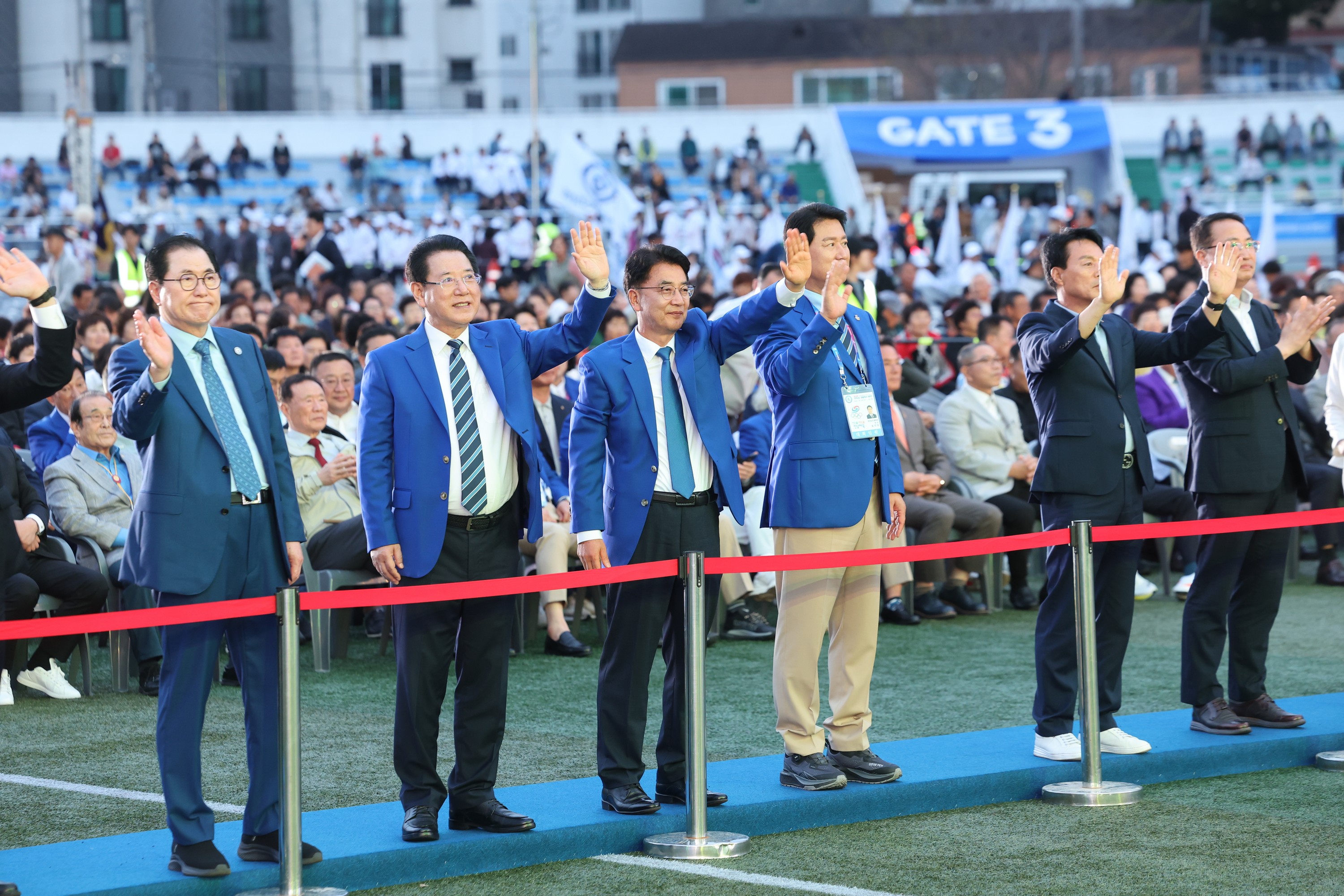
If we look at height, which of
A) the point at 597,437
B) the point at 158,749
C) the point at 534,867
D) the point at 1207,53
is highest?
the point at 1207,53

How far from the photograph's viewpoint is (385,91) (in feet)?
155

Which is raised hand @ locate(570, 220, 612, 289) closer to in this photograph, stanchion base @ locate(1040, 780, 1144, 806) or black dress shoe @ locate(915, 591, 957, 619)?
stanchion base @ locate(1040, 780, 1144, 806)

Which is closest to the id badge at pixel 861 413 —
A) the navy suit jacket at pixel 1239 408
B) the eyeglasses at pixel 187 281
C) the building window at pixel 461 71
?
the navy suit jacket at pixel 1239 408

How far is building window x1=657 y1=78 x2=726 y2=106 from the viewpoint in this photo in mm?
53500

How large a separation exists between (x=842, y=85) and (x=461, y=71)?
12.0 meters

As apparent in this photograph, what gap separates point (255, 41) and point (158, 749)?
159 ft

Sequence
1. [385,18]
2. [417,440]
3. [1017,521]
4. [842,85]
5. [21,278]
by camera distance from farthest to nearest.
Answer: [842,85] < [385,18] < [1017,521] < [417,440] < [21,278]

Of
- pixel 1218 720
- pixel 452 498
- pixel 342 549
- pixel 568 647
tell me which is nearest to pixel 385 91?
pixel 342 549

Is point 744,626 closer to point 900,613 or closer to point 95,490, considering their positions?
point 900,613

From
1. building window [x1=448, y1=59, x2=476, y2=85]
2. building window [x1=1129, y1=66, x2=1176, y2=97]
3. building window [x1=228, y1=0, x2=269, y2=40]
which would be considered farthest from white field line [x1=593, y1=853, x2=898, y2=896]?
building window [x1=228, y1=0, x2=269, y2=40]

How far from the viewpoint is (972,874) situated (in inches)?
178

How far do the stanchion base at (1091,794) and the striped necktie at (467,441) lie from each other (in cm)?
206

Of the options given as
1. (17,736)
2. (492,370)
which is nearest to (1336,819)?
(492,370)

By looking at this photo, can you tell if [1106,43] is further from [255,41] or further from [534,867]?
[534,867]
